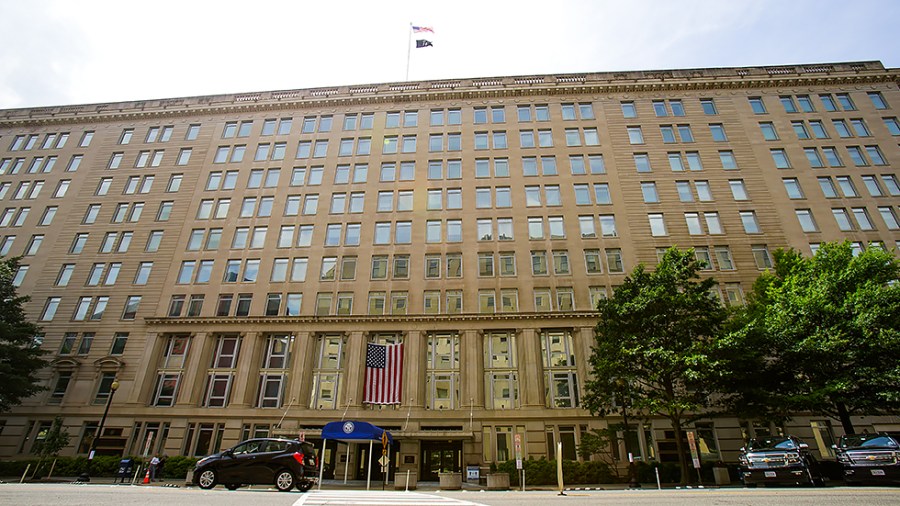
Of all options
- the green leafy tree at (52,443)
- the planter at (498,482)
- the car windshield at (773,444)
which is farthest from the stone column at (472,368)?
the green leafy tree at (52,443)

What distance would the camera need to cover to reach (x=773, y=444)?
60.4 ft

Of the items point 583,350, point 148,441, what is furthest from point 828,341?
point 148,441

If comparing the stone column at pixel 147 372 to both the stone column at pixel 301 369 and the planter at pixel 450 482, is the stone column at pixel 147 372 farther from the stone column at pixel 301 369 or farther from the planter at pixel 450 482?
the planter at pixel 450 482

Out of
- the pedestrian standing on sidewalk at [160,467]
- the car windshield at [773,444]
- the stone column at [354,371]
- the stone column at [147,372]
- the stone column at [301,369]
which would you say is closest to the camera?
the car windshield at [773,444]

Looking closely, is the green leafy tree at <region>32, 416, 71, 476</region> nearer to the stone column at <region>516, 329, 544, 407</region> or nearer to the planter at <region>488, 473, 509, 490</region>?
the planter at <region>488, 473, 509, 490</region>

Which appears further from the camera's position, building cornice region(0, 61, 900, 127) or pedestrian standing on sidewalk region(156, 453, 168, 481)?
building cornice region(0, 61, 900, 127)

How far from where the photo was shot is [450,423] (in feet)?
109

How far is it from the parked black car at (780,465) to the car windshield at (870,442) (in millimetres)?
1754

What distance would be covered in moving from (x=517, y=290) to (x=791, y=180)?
2680cm

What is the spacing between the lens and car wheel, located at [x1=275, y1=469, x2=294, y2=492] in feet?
55.3

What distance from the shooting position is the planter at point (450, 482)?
24719 millimetres

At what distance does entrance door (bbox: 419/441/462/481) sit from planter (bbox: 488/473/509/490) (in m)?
7.64

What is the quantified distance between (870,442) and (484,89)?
1599 inches

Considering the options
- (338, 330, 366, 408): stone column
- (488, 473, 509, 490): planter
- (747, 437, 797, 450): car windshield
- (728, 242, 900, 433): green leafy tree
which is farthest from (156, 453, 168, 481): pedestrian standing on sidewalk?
(728, 242, 900, 433): green leafy tree
